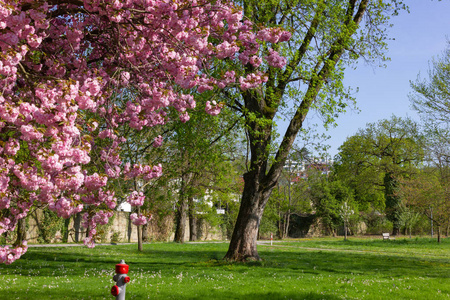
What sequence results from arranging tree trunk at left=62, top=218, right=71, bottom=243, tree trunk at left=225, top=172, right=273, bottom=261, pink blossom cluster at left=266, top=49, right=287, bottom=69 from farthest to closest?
1. tree trunk at left=62, top=218, right=71, bottom=243
2. tree trunk at left=225, top=172, right=273, bottom=261
3. pink blossom cluster at left=266, top=49, right=287, bottom=69

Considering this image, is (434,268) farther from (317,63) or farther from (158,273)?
(158,273)

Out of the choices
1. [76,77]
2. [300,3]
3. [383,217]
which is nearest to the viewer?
[76,77]

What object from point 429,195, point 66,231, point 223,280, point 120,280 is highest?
point 429,195

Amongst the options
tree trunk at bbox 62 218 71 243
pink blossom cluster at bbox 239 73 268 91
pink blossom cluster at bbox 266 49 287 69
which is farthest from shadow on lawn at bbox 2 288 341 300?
tree trunk at bbox 62 218 71 243

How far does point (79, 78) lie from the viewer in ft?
22.1

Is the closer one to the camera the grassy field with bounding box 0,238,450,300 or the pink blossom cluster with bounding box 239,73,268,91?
the pink blossom cluster with bounding box 239,73,268,91

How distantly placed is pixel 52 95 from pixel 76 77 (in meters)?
1.88

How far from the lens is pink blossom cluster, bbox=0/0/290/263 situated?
5012mm

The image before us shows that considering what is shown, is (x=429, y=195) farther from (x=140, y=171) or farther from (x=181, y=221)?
(x=140, y=171)

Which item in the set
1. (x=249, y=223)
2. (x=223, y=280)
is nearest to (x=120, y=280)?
(x=223, y=280)

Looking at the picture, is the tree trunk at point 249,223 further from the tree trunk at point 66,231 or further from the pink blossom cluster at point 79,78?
the tree trunk at point 66,231

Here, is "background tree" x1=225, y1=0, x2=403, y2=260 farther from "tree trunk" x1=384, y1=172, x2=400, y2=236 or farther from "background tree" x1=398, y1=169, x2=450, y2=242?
"tree trunk" x1=384, y1=172, x2=400, y2=236

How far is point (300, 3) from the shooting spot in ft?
45.2

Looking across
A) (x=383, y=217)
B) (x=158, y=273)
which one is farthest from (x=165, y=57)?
(x=383, y=217)
